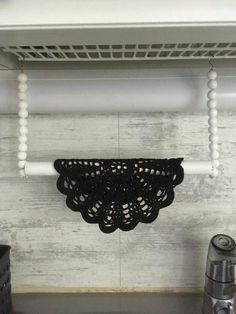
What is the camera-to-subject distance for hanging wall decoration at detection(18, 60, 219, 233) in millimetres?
651

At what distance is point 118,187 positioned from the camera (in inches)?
26.0

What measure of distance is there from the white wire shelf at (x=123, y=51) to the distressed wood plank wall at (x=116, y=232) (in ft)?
0.59

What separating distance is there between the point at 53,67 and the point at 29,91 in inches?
3.4

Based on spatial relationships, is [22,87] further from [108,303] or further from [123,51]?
[108,303]

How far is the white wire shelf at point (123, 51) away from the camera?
1.82ft

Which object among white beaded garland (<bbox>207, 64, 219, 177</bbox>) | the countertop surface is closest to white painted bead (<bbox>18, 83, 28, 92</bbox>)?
white beaded garland (<bbox>207, 64, 219, 177</bbox>)

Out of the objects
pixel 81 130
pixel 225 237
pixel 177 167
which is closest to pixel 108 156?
pixel 81 130

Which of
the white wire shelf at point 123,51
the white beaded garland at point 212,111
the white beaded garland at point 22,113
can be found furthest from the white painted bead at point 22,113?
the white beaded garland at point 212,111

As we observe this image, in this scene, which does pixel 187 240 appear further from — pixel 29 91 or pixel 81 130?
pixel 29 91

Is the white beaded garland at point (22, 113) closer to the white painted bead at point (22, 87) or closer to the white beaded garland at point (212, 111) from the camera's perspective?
the white painted bead at point (22, 87)

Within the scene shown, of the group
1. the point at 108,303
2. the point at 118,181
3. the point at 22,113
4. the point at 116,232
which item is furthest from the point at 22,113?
the point at 108,303

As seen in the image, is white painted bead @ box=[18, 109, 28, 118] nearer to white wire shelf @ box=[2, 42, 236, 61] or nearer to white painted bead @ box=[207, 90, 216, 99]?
white wire shelf @ box=[2, 42, 236, 61]

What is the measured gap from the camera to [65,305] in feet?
2.63

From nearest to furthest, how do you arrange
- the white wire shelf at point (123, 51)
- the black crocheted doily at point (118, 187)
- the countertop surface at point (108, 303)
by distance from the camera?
the white wire shelf at point (123, 51) → the black crocheted doily at point (118, 187) → the countertop surface at point (108, 303)
